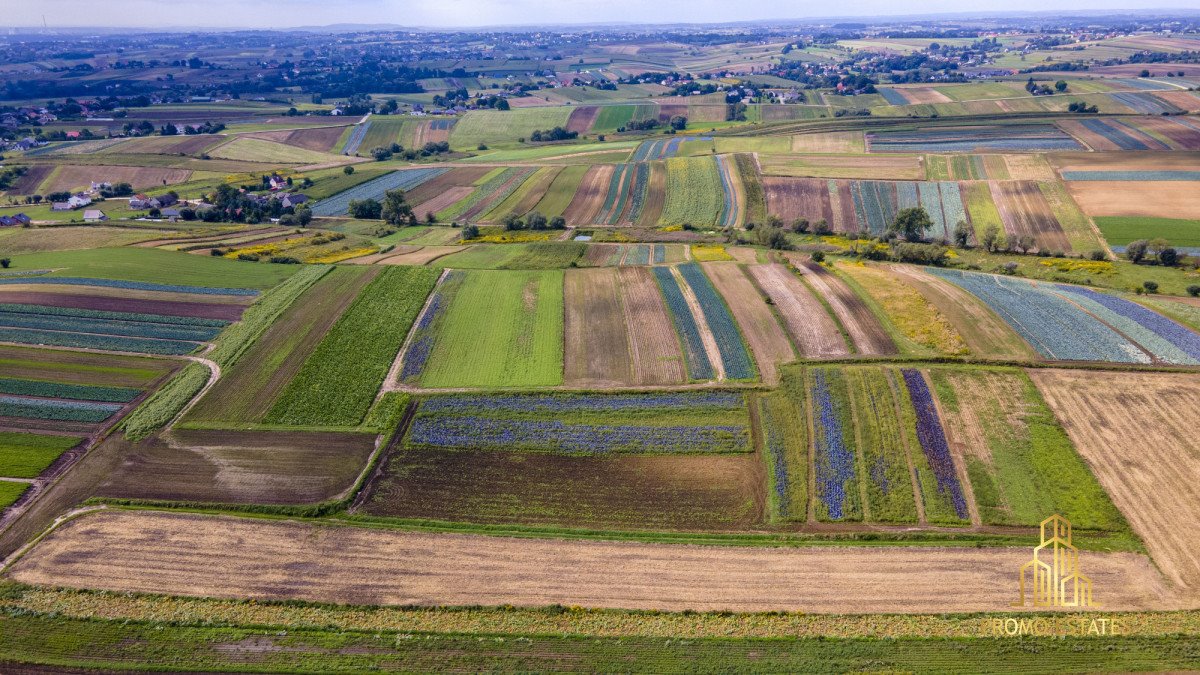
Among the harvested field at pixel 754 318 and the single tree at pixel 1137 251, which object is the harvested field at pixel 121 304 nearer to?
the harvested field at pixel 754 318

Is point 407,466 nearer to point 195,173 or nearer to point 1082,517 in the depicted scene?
point 1082,517

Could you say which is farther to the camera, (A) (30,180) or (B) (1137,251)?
(A) (30,180)

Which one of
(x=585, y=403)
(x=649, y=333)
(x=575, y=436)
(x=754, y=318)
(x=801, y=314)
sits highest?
(x=801, y=314)

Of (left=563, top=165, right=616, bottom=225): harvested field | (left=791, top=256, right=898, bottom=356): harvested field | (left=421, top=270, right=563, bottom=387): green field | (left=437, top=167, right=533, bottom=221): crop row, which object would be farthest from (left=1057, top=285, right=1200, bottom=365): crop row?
(left=437, top=167, right=533, bottom=221): crop row

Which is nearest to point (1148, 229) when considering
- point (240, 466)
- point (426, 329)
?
point (426, 329)

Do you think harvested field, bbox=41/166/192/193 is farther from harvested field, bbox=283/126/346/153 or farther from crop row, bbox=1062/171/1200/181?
crop row, bbox=1062/171/1200/181

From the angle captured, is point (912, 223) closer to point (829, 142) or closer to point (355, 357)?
point (829, 142)

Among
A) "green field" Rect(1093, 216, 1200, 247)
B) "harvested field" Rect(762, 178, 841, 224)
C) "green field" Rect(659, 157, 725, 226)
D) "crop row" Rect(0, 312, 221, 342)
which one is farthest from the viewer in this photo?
"green field" Rect(659, 157, 725, 226)
